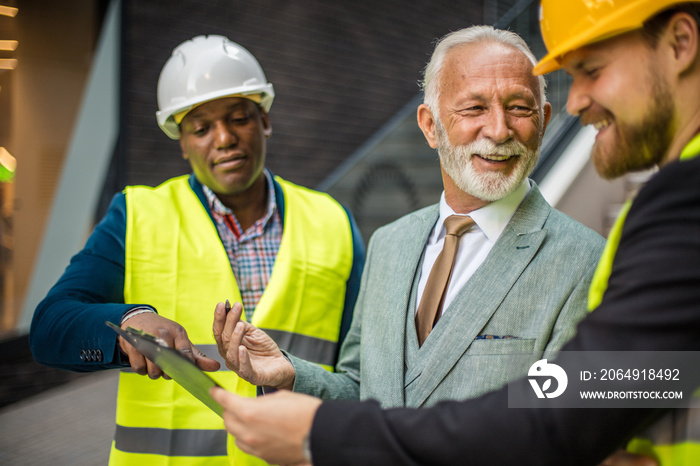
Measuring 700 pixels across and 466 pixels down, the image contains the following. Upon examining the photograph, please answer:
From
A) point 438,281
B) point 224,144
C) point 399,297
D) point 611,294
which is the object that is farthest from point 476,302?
point 224,144

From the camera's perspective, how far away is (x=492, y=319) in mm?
1574

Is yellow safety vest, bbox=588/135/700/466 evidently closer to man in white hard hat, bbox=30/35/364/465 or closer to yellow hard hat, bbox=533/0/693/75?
yellow hard hat, bbox=533/0/693/75

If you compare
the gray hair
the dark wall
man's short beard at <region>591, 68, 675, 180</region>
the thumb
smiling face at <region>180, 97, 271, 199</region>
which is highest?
the dark wall

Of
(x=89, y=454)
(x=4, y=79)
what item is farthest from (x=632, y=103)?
(x=4, y=79)

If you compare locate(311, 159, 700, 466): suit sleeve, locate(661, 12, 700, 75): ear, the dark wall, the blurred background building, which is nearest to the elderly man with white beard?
locate(311, 159, 700, 466): suit sleeve

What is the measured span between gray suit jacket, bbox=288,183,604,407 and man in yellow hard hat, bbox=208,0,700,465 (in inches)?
16.8

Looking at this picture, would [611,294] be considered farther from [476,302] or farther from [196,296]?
[196,296]

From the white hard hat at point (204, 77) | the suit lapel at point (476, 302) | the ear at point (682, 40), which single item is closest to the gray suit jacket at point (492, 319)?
the suit lapel at point (476, 302)

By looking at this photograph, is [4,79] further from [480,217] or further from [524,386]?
[524,386]

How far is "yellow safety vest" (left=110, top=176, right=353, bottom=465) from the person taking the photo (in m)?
2.06

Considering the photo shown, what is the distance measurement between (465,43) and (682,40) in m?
0.87

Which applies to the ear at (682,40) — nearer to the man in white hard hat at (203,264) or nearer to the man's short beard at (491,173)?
the man's short beard at (491,173)

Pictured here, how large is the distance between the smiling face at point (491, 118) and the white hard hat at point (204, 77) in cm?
91

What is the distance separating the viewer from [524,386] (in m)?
0.97
